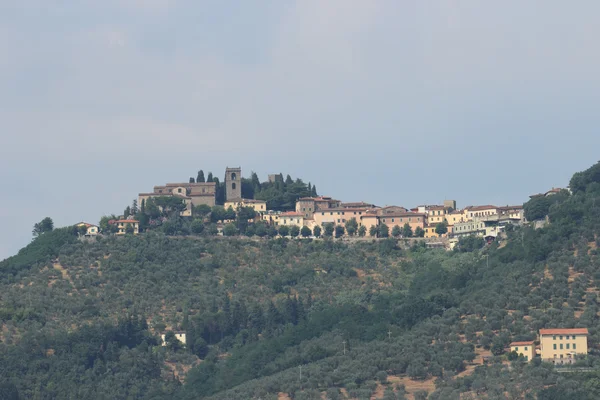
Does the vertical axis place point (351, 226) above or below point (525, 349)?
above

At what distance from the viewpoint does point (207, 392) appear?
120m

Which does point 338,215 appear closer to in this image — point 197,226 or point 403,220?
point 403,220

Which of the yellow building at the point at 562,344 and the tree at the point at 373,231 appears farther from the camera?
the tree at the point at 373,231

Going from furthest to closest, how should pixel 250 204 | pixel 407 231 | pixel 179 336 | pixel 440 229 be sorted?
pixel 250 204 < pixel 440 229 < pixel 407 231 < pixel 179 336

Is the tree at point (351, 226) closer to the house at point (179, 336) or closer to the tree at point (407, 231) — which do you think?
the tree at point (407, 231)

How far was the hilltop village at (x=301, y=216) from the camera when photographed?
6073 inches

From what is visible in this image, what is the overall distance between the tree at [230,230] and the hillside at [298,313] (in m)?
1.06

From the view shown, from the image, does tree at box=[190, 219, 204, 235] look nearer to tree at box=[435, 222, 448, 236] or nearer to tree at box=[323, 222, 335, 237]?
tree at box=[323, 222, 335, 237]

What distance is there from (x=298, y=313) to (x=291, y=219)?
23526 mm

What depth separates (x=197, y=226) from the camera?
15438 cm

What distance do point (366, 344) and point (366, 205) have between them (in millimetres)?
45073

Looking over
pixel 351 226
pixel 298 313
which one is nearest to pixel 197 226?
pixel 351 226

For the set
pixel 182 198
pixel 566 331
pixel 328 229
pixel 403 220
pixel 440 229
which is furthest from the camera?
pixel 182 198

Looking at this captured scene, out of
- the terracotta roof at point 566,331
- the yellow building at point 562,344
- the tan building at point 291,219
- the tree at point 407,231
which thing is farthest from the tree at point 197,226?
the yellow building at point 562,344
